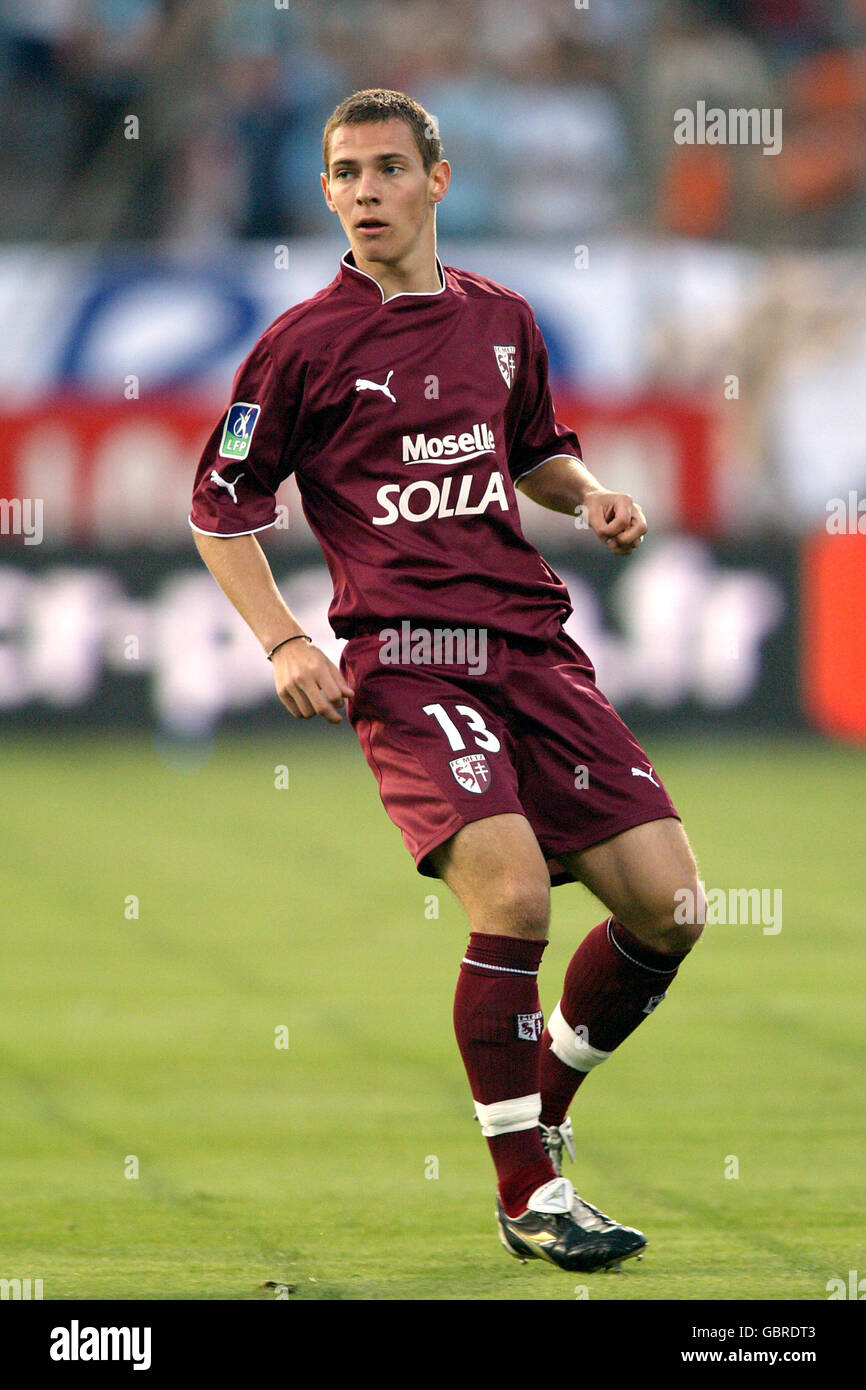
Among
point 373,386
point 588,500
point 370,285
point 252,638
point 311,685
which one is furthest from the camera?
point 252,638

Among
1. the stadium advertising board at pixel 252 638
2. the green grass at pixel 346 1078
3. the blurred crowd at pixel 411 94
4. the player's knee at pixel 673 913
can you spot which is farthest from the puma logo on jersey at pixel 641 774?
the blurred crowd at pixel 411 94

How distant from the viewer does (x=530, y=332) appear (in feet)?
15.8

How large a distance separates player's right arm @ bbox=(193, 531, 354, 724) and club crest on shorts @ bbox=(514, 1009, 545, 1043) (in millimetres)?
710

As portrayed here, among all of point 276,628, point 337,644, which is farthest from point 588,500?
point 337,644

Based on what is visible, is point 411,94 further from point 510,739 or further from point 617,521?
point 510,739

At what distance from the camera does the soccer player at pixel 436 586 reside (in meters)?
4.31

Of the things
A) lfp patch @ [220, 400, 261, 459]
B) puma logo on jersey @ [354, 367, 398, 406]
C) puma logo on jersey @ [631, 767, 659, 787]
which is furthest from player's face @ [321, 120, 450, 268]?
puma logo on jersey @ [631, 767, 659, 787]

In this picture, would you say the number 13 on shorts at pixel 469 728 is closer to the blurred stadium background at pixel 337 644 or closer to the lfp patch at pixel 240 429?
the lfp patch at pixel 240 429

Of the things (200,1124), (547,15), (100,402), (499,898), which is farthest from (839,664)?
(499,898)

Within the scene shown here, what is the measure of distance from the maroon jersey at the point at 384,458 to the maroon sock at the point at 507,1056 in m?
0.71

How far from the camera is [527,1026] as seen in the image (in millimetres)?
4301

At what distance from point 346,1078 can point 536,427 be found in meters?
2.32

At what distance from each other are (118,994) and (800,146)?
1247 cm
